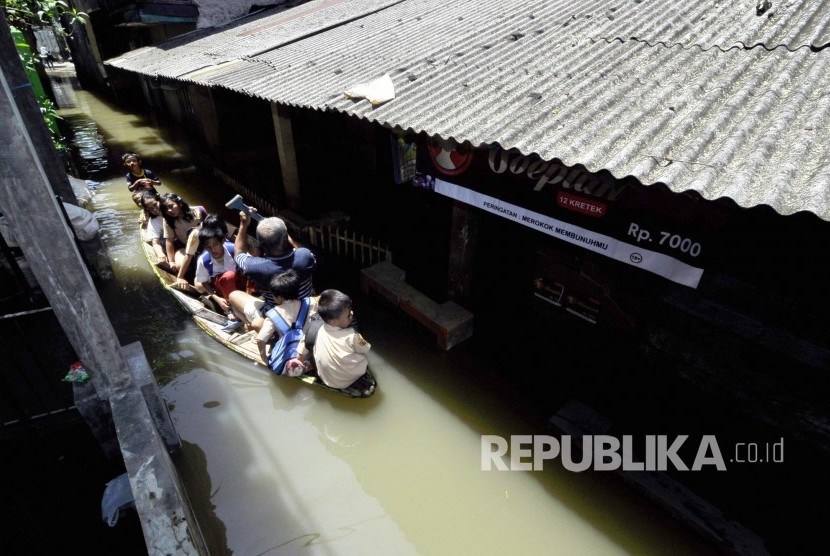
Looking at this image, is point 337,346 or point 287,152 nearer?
point 337,346

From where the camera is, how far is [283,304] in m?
5.45

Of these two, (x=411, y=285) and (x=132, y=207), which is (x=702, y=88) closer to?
(x=411, y=285)

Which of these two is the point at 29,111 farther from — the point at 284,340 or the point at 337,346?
the point at 337,346

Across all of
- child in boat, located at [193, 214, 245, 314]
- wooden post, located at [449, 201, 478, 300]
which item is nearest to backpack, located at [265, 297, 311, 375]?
child in boat, located at [193, 214, 245, 314]

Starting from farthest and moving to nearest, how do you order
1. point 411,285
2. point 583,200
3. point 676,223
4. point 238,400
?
1. point 411,285
2. point 238,400
3. point 583,200
4. point 676,223

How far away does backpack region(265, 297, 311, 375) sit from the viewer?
539cm

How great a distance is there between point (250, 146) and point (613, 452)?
13272 millimetres

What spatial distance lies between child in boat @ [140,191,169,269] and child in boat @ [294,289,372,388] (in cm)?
356

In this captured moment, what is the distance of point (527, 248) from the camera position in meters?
6.01

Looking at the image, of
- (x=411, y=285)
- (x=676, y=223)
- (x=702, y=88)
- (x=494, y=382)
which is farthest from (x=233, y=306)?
(x=702, y=88)

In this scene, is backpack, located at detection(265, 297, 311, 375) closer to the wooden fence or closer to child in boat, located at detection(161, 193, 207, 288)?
child in boat, located at detection(161, 193, 207, 288)

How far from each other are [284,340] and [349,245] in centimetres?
341

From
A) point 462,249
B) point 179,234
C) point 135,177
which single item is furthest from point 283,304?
point 135,177

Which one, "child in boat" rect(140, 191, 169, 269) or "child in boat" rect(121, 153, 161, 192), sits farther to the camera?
"child in boat" rect(121, 153, 161, 192)
